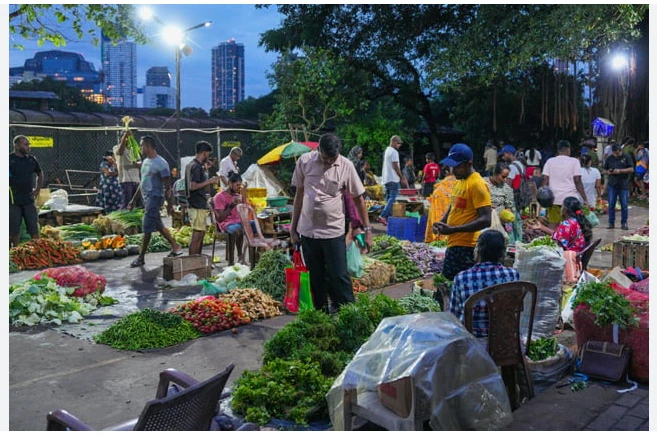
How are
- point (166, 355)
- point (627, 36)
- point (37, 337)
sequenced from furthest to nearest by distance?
point (627, 36), point (37, 337), point (166, 355)

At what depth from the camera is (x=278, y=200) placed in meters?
11.1

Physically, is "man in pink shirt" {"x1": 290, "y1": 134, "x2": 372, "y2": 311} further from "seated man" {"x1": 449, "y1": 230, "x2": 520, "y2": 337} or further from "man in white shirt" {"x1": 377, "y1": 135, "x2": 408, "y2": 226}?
"man in white shirt" {"x1": 377, "y1": 135, "x2": 408, "y2": 226}

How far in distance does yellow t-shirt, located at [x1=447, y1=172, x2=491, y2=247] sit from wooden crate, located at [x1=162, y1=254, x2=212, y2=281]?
13.7 feet

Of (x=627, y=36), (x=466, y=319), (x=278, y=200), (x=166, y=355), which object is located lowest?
(x=166, y=355)

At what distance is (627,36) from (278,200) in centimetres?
1396

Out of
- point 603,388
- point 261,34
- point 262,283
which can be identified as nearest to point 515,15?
point 261,34

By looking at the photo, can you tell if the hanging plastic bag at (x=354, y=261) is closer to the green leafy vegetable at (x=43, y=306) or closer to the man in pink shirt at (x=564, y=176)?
the green leafy vegetable at (x=43, y=306)

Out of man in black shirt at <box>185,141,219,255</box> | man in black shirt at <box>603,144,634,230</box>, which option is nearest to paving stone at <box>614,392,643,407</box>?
man in black shirt at <box>185,141,219,255</box>

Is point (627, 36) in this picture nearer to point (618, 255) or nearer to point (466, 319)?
point (618, 255)

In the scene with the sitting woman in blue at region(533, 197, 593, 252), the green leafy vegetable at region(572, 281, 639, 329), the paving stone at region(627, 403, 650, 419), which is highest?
the sitting woman in blue at region(533, 197, 593, 252)

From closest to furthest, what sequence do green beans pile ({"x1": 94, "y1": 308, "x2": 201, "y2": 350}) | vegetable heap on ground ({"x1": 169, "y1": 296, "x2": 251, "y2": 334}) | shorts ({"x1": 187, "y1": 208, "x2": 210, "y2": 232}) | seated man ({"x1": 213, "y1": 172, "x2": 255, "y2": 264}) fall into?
green beans pile ({"x1": 94, "y1": 308, "x2": 201, "y2": 350}) → vegetable heap on ground ({"x1": 169, "y1": 296, "x2": 251, "y2": 334}) → seated man ({"x1": 213, "y1": 172, "x2": 255, "y2": 264}) → shorts ({"x1": 187, "y1": 208, "x2": 210, "y2": 232})

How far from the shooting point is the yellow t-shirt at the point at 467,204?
6320 mm

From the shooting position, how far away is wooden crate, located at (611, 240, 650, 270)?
9.29 metres

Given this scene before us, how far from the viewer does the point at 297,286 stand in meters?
7.46
